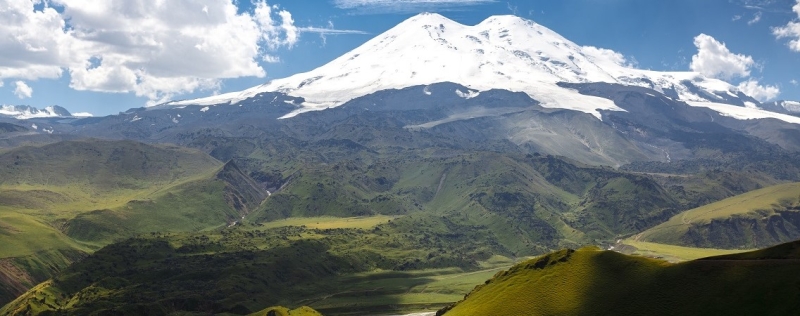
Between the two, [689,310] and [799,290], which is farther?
[689,310]

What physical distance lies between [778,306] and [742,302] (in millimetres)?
8449

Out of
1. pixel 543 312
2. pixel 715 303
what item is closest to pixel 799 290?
pixel 715 303

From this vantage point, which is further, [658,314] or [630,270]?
[630,270]

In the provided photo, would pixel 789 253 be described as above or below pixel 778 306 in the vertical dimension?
above

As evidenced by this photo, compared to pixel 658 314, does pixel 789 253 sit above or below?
above

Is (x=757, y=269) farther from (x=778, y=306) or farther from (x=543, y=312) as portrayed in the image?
(x=543, y=312)

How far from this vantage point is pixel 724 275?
577 feet

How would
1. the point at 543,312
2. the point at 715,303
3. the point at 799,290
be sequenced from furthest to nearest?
the point at 543,312 < the point at 715,303 < the point at 799,290

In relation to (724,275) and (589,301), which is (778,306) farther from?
(589,301)

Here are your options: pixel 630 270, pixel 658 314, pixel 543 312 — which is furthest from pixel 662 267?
pixel 543 312

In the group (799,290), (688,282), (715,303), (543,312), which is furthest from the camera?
(543,312)

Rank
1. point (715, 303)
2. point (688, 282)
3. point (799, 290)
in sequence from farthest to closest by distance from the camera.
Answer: point (688, 282) < point (715, 303) < point (799, 290)

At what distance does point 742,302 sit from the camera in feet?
538

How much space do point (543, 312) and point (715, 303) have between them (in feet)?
144
